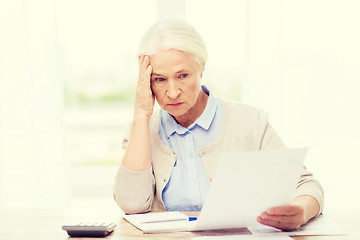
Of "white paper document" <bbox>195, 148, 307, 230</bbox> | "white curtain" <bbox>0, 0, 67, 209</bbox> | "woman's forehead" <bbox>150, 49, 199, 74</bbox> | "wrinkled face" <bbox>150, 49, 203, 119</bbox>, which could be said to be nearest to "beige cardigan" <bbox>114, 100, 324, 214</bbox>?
"wrinkled face" <bbox>150, 49, 203, 119</bbox>

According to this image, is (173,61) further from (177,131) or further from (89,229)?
(89,229)

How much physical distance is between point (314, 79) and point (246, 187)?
158 centimetres

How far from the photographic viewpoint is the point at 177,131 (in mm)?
1576

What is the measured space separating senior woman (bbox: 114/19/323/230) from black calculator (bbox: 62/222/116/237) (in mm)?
282

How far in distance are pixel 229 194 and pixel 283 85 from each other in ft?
5.08

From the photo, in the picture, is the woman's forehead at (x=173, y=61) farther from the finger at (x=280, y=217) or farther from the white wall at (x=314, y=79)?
the white wall at (x=314, y=79)

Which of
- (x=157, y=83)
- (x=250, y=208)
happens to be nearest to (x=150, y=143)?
(x=157, y=83)

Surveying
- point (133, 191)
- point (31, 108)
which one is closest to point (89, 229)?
point (133, 191)

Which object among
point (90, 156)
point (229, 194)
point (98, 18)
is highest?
point (98, 18)

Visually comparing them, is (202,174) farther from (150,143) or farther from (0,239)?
(0,239)

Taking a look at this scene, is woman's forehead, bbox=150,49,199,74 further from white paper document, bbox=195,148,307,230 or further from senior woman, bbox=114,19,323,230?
white paper document, bbox=195,148,307,230

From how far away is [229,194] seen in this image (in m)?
1.06

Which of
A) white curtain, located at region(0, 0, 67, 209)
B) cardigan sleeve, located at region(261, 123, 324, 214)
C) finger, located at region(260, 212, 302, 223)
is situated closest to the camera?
finger, located at region(260, 212, 302, 223)

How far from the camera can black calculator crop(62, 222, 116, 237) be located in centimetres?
114
